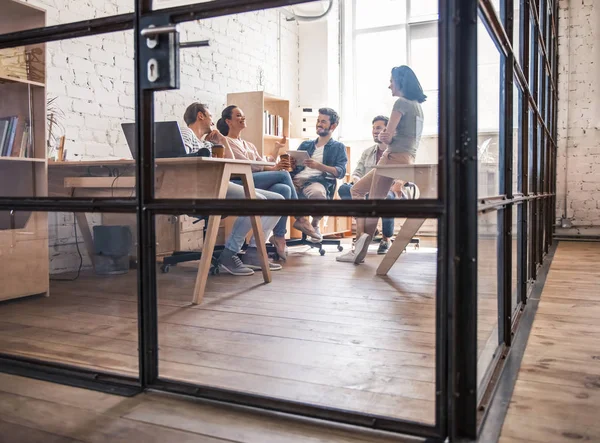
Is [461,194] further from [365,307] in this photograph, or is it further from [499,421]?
[365,307]

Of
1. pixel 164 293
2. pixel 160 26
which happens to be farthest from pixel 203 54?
pixel 160 26

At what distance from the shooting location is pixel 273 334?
6.67ft

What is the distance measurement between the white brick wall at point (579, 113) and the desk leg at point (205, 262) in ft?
15.9

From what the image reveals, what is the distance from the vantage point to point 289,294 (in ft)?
9.30

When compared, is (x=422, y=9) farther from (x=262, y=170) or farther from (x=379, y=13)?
(x=262, y=170)

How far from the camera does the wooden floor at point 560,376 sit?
3.86 feet

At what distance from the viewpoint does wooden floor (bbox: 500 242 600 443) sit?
1.18m

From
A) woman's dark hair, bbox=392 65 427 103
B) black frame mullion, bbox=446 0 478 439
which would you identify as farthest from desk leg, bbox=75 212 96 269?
black frame mullion, bbox=446 0 478 439

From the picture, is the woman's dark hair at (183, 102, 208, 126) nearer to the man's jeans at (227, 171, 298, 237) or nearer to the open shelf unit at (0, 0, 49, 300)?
the man's jeans at (227, 171, 298, 237)

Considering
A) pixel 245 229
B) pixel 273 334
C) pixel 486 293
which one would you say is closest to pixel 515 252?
pixel 486 293

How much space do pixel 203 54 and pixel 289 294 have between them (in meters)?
2.98

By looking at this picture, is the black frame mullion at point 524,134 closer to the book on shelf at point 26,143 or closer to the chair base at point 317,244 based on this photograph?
the book on shelf at point 26,143

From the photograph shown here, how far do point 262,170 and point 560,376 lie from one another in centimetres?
288

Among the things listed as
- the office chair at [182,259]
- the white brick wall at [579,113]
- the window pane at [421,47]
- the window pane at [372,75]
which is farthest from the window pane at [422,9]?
the office chair at [182,259]
